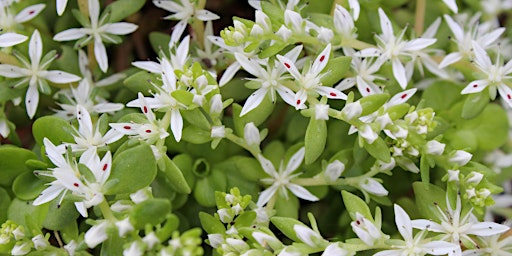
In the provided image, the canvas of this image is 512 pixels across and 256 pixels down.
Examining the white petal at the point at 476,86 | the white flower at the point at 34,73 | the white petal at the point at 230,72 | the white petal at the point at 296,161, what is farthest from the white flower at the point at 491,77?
the white flower at the point at 34,73

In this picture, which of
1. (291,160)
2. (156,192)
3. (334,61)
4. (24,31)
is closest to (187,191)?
(156,192)

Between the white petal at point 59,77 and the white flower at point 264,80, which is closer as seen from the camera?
the white flower at point 264,80

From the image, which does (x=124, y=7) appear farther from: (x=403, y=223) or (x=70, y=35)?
(x=403, y=223)

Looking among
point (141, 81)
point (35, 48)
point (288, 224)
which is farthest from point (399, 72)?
point (35, 48)

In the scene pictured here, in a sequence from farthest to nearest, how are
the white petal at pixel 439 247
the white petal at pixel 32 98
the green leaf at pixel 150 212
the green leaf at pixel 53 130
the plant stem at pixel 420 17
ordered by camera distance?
1. the plant stem at pixel 420 17
2. the white petal at pixel 32 98
3. the green leaf at pixel 53 130
4. the white petal at pixel 439 247
5. the green leaf at pixel 150 212

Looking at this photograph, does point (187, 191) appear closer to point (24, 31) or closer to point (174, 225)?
point (174, 225)

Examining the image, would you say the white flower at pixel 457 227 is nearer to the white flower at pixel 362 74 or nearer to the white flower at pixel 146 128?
the white flower at pixel 362 74
